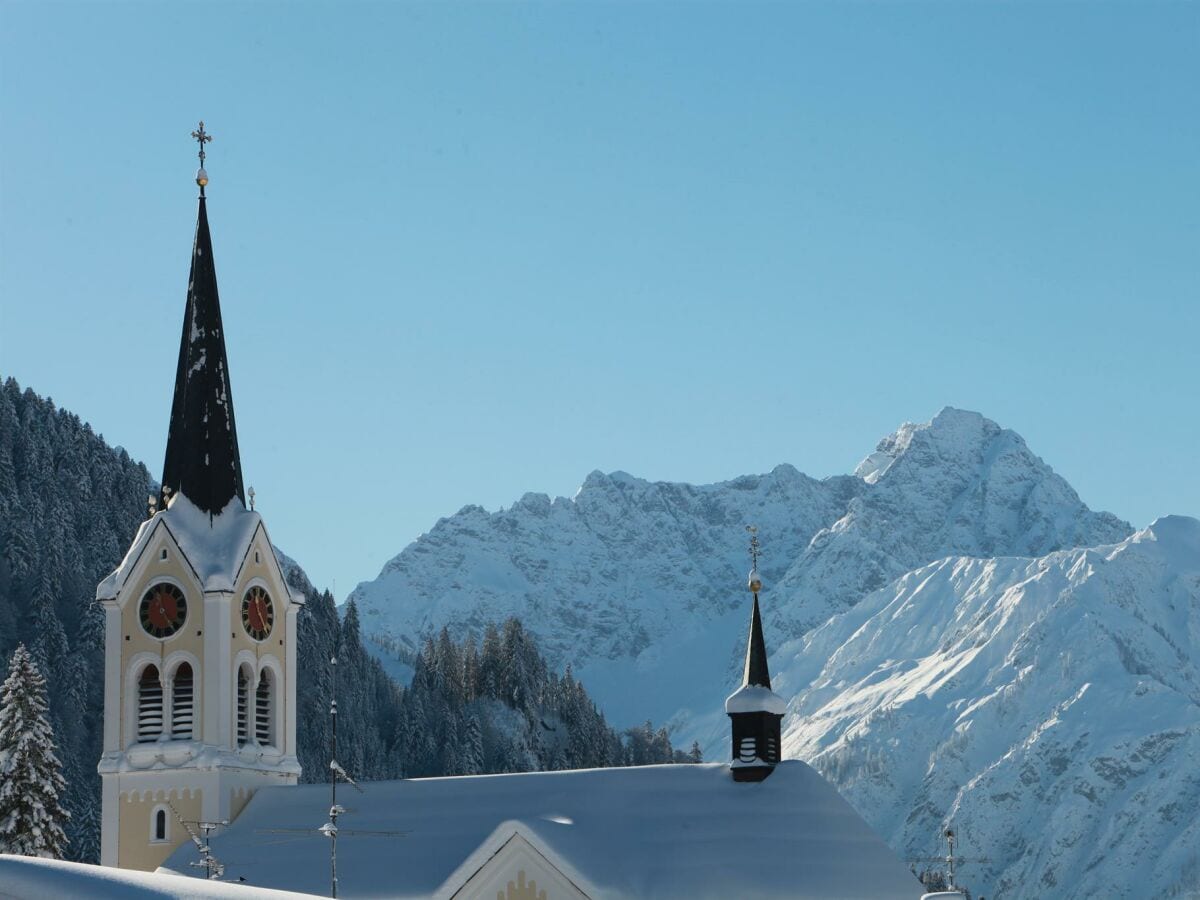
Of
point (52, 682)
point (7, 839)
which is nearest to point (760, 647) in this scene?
point (7, 839)

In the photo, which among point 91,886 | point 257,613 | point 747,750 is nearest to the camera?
point 91,886

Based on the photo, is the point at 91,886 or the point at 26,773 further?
the point at 26,773

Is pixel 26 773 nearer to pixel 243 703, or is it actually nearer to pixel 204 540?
pixel 243 703

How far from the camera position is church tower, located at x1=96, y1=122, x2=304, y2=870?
61.9m

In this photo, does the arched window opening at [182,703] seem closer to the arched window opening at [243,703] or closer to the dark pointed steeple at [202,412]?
the arched window opening at [243,703]

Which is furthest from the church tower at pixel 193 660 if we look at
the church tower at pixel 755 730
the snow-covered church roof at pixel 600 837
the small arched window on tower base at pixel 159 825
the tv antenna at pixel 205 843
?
the church tower at pixel 755 730

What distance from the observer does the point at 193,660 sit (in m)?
62.4

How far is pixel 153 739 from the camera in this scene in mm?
62656

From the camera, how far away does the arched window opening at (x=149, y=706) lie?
6281 cm

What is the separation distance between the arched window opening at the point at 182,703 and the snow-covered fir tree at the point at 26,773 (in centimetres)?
443

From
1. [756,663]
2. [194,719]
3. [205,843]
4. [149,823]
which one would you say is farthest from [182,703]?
[756,663]

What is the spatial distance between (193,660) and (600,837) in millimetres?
12587

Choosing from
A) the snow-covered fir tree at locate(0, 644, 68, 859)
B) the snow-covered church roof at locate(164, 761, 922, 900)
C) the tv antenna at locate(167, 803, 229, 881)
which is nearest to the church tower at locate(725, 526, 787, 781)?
the snow-covered church roof at locate(164, 761, 922, 900)

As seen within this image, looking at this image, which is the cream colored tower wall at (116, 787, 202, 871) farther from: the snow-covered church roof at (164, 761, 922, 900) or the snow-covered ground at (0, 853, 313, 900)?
the snow-covered ground at (0, 853, 313, 900)
